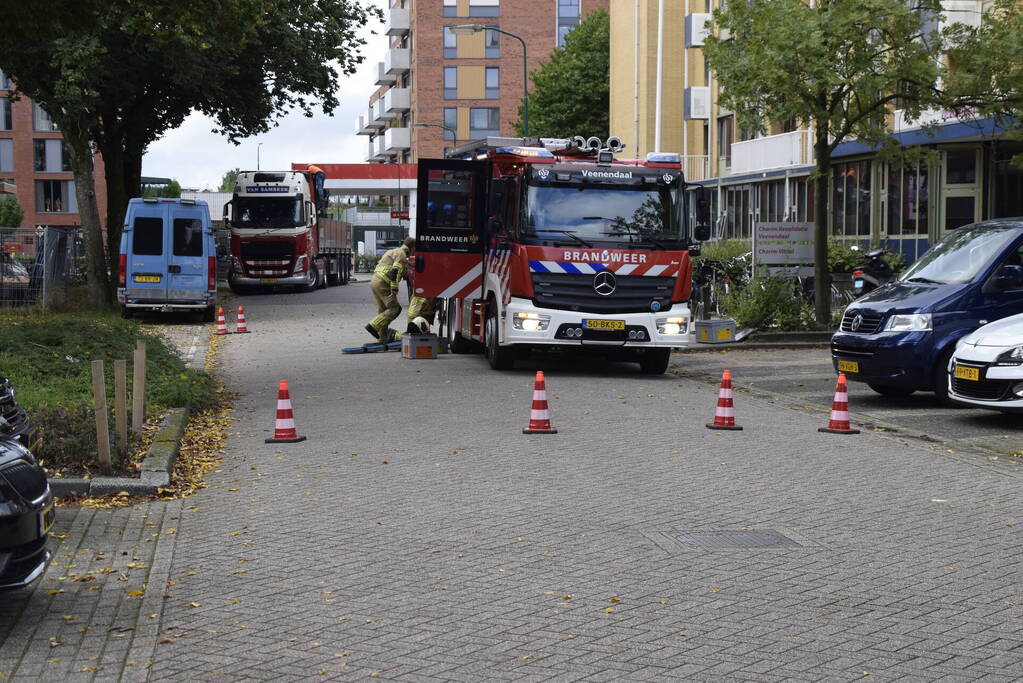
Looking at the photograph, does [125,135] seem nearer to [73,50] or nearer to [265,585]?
[73,50]

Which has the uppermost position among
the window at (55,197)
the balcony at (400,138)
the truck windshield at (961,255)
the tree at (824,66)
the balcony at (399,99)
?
the balcony at (399,99)

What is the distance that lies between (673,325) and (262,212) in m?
25.7

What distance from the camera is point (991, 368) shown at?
492 inches

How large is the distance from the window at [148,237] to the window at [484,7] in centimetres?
6997

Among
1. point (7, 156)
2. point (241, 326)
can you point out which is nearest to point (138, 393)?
point (241, 326)

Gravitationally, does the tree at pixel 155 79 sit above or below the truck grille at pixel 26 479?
above

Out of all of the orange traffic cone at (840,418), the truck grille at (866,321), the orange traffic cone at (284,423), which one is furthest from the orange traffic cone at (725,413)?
the orange traffic cone at (284,423)

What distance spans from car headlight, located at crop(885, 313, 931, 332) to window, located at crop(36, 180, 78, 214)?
91951mm

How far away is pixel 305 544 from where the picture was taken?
756cm

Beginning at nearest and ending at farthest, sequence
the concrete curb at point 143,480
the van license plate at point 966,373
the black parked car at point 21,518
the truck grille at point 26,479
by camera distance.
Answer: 1. the black parked car at point 21,518
2. the truck grille at point 26,479
3. the concrete curb at point 143,480
4. the van license plate at point 966,373

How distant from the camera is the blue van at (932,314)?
1408 centimetres

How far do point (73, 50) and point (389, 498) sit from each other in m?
22.5

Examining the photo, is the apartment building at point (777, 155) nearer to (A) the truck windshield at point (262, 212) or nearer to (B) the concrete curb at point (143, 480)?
(A) the truck windshield at point (262, 212)

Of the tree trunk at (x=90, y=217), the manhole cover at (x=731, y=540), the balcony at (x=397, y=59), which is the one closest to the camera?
the manhole cover at (x=731, y=540)
